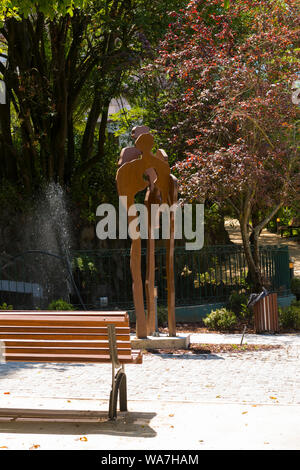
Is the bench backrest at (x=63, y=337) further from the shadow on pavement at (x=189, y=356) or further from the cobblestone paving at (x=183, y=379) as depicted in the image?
the shadow on pavement at (x=189, y=356)

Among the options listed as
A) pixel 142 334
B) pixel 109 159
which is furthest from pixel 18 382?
pixel 109 159

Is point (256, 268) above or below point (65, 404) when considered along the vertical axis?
above

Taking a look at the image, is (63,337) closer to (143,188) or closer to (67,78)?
(143,188)

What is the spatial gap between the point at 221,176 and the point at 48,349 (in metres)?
8.05

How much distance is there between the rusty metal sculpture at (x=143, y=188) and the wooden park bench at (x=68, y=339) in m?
4.35

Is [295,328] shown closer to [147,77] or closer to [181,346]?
[181,346]

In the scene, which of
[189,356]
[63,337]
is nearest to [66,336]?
[63,337]

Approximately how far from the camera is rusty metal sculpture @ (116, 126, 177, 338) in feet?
33.7

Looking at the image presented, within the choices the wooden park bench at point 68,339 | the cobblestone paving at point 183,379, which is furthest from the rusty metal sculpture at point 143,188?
the wooden park bench at point 68,339

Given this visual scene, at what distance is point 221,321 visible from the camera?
13.0 metres

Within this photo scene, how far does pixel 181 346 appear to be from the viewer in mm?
10523

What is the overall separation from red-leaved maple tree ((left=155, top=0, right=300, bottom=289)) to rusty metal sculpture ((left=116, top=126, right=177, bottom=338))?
233 cm

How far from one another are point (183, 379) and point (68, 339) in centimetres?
240

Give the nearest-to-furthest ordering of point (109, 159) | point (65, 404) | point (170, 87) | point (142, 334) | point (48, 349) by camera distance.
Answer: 1. point (48, 349)
2. point (65, 404)
3. point (142, 334)
4. point (170, 87)
5. point (109, 159)
